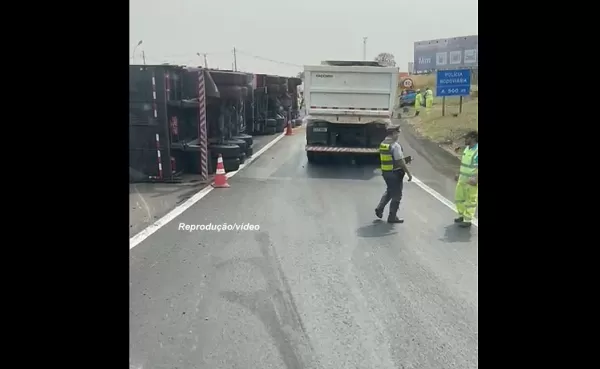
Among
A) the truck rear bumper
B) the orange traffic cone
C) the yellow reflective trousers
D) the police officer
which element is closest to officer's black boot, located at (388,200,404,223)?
the police officer

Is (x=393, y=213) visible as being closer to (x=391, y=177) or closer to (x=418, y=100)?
(x=391, y=177)

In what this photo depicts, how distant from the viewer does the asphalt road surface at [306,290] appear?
379 cm

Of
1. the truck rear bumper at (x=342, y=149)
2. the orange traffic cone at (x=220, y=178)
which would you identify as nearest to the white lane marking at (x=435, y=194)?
the truck rear bumper at (x=342, y=149)

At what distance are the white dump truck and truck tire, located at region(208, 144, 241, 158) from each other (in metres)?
2.07

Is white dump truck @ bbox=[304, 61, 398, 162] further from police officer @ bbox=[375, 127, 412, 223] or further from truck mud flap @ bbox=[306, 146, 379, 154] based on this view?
police officer @ bbox=[375, 127, 412, 223]

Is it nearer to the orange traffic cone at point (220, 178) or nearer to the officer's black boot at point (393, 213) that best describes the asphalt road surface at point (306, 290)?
the officer's black boot at point (393, 213)

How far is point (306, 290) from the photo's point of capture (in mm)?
5184

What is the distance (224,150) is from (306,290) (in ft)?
25.5

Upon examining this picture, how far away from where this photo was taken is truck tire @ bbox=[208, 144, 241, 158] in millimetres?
12586
